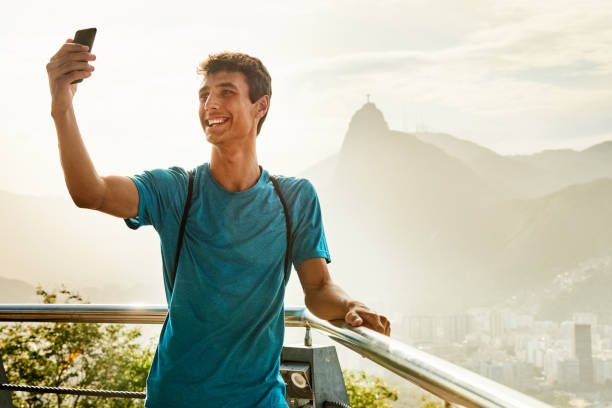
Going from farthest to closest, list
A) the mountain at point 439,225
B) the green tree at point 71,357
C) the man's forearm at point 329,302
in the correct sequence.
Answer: the mountain at point 439,225
the green tree at point 71,357
the man's forearm at point 329,302

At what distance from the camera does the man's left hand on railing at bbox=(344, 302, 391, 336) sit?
1303mm

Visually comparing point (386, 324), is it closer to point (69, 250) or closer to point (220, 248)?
point (220, 248)

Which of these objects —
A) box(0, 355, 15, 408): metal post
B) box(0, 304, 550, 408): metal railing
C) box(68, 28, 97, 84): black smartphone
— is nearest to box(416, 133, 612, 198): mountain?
box(0, 355, 15, 408): metal post

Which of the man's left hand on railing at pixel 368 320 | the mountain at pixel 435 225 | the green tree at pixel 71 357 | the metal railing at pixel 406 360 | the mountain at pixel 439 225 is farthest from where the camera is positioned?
the mountain at pixel 435 225

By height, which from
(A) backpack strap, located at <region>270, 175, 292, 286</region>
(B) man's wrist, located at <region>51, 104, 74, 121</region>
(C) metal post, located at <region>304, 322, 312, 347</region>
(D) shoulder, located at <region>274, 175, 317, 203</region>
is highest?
(B) man's wrist, located at <region>51, 104, 74, 121</region>

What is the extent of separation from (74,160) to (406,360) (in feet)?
2.34

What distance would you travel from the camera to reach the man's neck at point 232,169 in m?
1.50

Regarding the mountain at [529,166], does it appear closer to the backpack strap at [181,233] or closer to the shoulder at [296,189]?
the shoulder at [296,189]

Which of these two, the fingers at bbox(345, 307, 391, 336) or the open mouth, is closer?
the fingers at bbox(345, 307, 391, 336)

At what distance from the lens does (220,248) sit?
4.56ft

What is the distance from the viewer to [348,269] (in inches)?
3130

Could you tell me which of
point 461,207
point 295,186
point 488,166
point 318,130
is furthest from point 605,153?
point 295,186

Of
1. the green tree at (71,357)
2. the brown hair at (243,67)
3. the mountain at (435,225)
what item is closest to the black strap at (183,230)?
the brown hair at (243,67)

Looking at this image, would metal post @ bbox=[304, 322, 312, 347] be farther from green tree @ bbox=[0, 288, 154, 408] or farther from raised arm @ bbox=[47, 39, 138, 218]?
green tree @ bbox=[0, 288, 154, 408]
